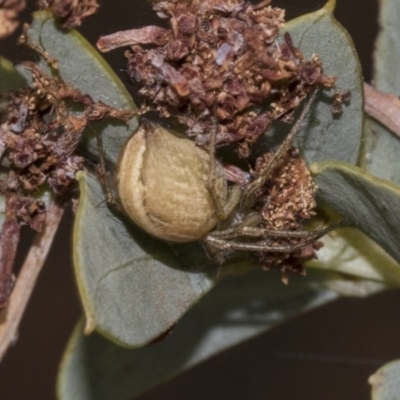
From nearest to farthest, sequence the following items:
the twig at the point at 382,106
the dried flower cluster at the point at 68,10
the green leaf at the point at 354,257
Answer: the dried flower cluster at the point at 68,10
the twig at the point at 382,106
the green leaf at the point at 354,257

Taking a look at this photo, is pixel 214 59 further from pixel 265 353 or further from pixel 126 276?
pixel 265 353

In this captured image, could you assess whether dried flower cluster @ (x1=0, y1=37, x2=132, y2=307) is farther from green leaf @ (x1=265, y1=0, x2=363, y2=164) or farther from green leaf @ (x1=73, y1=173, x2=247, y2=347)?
green leaf @ (x1=265, y1=0, x2=363, y2=164)

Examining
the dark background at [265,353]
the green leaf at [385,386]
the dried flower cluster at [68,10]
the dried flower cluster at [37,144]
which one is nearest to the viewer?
the dried flower cluster at [68,10]

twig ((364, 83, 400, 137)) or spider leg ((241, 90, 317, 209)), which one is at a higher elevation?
spider leg ((241, 90, 317, 209))

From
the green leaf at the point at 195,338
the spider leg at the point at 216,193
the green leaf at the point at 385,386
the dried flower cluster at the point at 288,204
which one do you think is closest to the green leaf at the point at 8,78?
the spider leg at the point at 216,193

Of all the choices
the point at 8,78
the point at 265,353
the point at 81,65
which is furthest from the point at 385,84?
the point at 265,353

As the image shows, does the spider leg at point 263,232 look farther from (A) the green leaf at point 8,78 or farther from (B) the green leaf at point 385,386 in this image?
(A) the green leaf at point 8,78

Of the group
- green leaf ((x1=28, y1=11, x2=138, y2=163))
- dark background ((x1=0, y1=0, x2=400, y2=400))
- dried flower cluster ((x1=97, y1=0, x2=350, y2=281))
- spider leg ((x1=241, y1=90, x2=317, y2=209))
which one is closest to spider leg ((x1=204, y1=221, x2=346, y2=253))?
spider leg ((x1=241, y1=90, x2=317, y2=209))
